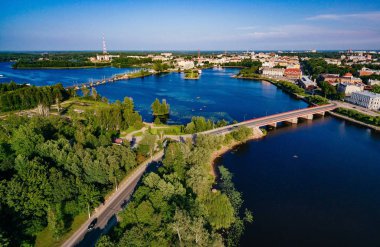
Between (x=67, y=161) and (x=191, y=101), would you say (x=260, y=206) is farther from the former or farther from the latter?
(x=191, y=101)

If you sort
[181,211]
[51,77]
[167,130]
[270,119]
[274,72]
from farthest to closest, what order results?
[274,72], [51,77], [270,119], [167,130], [181,211]

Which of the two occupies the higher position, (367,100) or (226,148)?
(367,100)

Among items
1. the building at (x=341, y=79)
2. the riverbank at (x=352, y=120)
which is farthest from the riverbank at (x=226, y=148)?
the building at (x=341, y=79)

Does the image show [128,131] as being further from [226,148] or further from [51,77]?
[51,77]

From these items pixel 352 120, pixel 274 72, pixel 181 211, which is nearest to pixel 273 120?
pixel 352 120

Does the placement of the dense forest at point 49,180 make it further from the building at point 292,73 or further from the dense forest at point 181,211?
the building at point 292,73

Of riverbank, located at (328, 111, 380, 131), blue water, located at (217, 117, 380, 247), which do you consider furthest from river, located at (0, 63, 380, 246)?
→ riverbank, located at (328, 111, 380, 131)
